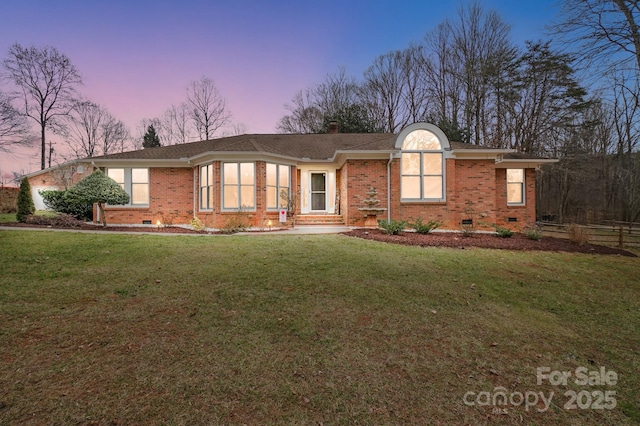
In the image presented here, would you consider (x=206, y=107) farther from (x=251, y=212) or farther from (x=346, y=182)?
(x=346, y=182)

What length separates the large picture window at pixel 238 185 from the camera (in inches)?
463

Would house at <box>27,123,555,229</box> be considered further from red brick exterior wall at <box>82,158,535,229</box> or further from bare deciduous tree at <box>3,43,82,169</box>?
bare deciduous tree at <box>3,43,82,169</box>

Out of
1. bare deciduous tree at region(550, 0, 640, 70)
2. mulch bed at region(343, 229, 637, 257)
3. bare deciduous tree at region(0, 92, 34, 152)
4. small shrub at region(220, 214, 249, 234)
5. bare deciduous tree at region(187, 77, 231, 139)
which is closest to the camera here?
bare deciduous tree at region(550, 0, 640, 70)

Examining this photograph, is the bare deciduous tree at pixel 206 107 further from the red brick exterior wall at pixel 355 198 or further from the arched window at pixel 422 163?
the arched window at pixel 422 163

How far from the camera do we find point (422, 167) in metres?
11.8

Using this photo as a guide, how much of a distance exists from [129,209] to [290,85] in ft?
65.8

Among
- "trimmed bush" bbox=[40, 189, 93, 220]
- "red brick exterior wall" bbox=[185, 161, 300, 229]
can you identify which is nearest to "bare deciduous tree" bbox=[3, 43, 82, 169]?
"trimmed bush" bbox=[40, 189, 93, 220]

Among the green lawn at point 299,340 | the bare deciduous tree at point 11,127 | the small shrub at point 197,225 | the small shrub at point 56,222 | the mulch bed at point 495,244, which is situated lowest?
the green lawn at point 299,340

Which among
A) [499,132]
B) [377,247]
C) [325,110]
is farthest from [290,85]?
[377,247]

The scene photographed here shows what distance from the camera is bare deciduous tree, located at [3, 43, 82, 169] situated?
74.6ft

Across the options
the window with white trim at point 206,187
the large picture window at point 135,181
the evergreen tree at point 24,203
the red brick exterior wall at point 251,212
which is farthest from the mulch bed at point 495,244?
→ the evergreen tree at point 24,203

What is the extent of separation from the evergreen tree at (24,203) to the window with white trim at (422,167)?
54.2 ft

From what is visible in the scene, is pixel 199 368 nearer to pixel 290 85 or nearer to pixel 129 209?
pixel 129 209

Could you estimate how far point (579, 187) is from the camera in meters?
23.2
